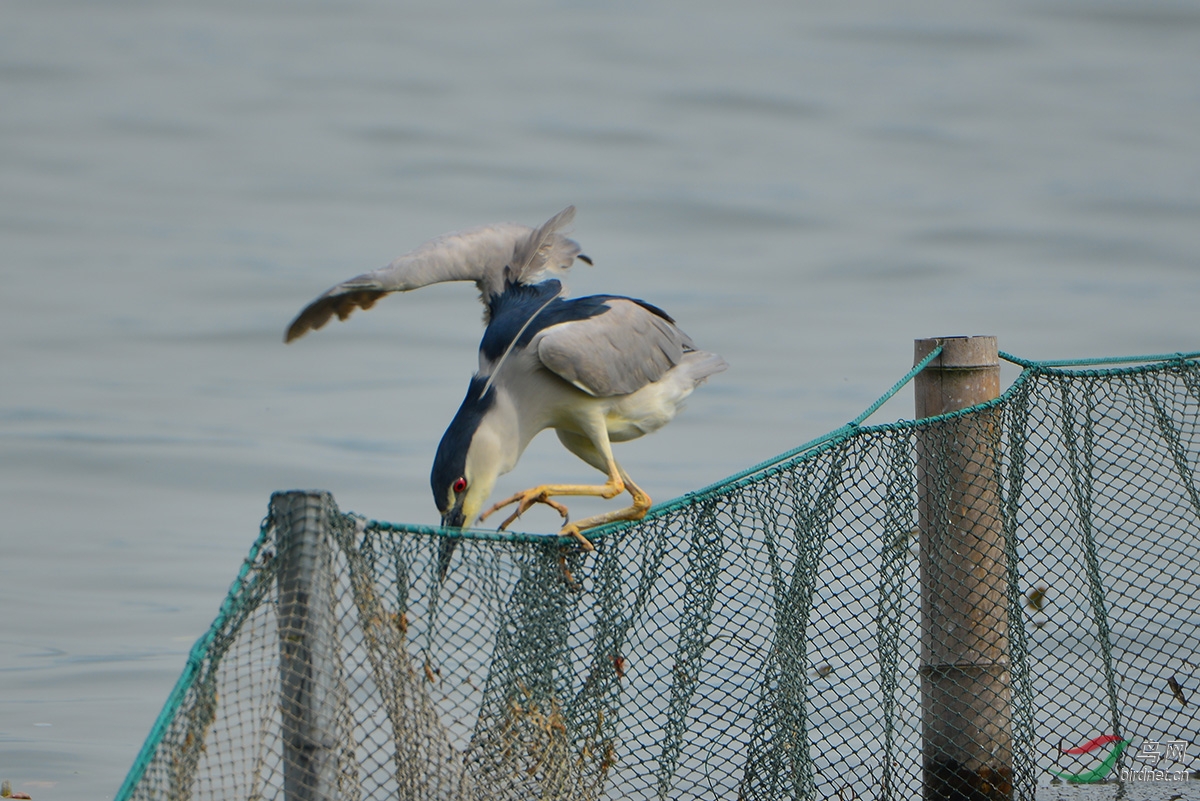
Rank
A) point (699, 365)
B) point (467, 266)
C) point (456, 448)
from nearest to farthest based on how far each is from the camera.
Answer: point (456, 448)
point (467, 266)
point (699, 365)

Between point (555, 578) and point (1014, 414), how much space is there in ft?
5.01

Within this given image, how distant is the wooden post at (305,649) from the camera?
7.56 ft

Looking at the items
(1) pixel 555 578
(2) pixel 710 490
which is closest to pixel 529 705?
(1) pixel 555 578

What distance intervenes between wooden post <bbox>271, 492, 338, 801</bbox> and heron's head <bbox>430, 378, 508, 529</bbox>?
1275mm

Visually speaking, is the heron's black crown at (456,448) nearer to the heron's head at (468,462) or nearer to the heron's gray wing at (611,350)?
the heron's head at (468,462)

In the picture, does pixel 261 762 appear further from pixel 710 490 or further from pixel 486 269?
pixel 486 269

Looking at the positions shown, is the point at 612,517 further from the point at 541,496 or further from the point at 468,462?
the point at 468,462

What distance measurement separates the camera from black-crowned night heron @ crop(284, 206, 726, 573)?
379 cm

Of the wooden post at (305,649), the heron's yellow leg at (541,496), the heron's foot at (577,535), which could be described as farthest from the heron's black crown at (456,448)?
the wooden post at (305,649)

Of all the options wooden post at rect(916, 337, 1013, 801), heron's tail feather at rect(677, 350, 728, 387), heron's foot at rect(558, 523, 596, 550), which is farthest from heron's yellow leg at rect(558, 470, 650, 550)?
wooden post at rect(916, 337, 1013, 801)

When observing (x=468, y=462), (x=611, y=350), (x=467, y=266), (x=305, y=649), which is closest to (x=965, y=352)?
(x=611, y=350)

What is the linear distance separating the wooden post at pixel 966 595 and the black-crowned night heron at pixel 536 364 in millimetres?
868

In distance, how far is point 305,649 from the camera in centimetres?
232

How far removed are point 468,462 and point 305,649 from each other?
1.44 meters
